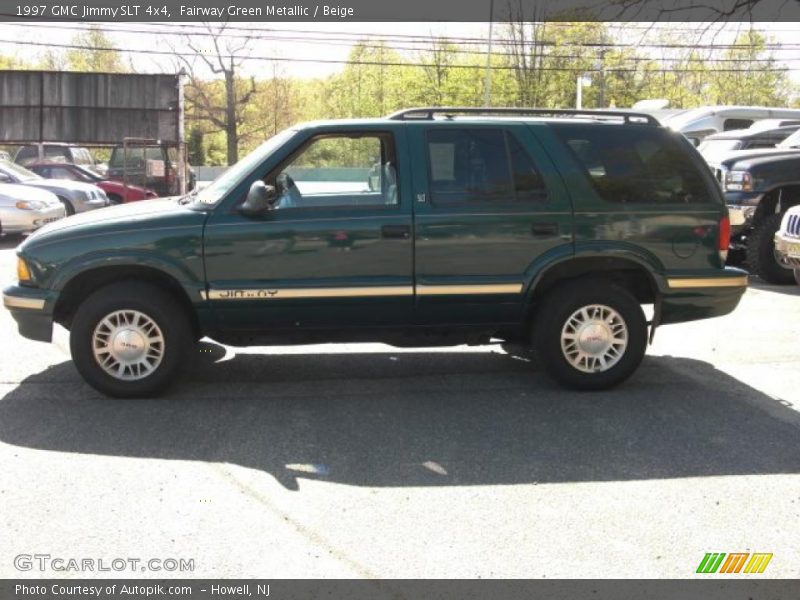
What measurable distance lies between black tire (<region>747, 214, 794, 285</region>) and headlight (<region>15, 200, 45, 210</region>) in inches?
475

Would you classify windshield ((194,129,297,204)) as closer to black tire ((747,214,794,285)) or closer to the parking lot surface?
the parking lot surface

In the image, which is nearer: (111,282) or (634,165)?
(111,282)

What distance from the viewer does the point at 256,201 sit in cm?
520

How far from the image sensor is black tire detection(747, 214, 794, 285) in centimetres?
1070

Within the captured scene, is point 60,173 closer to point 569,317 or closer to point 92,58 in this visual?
point 569,317

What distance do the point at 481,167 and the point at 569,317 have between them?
119cm

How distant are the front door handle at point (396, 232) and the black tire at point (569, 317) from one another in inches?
43.3

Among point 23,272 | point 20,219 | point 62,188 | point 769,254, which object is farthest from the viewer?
point 62,188

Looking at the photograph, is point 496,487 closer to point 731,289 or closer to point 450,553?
point 450,553

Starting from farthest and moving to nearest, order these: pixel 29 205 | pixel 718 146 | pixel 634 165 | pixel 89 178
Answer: pixel 89 178 → pixel 29 205 → pixel 718 146 → pixel 634 165

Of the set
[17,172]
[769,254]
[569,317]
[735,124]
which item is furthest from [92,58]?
[569,317]

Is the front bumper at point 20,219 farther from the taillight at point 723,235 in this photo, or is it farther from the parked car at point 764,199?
the taillight at point 723,235

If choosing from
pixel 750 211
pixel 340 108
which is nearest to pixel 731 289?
pixel 750 211

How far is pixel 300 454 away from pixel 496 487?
1129 mm
